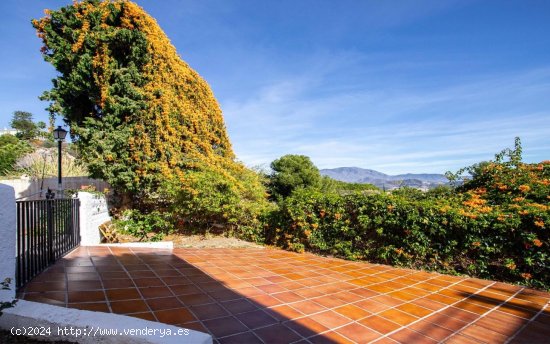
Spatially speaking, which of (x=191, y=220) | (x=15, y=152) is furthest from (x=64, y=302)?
(x=15, y=152)

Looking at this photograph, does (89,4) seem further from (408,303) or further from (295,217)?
(408,303)

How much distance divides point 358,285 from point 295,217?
99.2 inches

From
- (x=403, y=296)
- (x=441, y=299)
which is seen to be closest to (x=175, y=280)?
(x=403, y=296)

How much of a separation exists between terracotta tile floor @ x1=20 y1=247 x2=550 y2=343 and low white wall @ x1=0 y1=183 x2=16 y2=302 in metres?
0.36

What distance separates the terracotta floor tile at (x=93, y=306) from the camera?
104 inches

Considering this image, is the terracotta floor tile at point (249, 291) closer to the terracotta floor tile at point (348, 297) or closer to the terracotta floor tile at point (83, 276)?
the terracotta floor tile at point (348, 297)

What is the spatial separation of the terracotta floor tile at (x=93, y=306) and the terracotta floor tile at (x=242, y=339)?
1139mm

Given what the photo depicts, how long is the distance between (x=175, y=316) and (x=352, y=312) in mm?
1755

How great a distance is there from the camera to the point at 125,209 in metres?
8.20

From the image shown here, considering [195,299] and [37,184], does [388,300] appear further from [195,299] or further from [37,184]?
[37,184]

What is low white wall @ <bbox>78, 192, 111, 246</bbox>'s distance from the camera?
224 inches

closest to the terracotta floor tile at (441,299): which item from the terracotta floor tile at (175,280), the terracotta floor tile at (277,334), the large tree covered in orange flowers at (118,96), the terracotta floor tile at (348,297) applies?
the terracotta floor tile at (348,297)

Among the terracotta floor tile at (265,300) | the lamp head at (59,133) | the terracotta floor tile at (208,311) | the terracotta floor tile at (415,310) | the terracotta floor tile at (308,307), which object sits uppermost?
the lamp head at (59,133)

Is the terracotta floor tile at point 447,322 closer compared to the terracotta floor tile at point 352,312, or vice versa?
the terracotta floor tile at point 447,322
